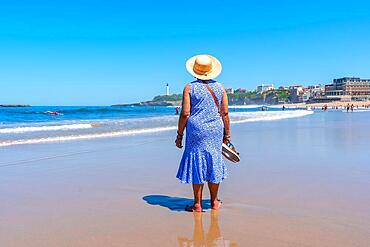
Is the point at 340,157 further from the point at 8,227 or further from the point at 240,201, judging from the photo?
the point at 8,227

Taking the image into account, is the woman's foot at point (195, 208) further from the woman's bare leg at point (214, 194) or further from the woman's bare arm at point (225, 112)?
the woman's bare arm at point (225, 112)

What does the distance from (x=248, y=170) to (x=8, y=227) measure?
423 centimetres

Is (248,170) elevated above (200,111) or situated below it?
below

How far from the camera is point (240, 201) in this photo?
4.73 meters

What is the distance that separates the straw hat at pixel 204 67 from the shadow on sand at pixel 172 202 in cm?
154

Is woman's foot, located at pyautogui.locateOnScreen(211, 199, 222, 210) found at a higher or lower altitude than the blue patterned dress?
lower

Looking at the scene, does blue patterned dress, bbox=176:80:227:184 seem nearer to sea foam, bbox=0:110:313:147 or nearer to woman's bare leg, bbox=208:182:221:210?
woman's bare leg, bbox=208:182:221:210

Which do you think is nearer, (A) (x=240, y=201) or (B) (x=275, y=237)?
(B) (x=275, y=237)

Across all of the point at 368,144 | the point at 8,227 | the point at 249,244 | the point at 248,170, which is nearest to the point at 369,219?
the point at 249,244

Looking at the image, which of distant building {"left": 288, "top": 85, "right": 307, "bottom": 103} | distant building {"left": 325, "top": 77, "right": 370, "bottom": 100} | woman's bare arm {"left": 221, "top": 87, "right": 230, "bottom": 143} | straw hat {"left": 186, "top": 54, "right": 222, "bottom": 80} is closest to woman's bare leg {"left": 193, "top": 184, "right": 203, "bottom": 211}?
woman's bare arm {"left": 221, "top": 87, "right": 230, "bottom": 143}

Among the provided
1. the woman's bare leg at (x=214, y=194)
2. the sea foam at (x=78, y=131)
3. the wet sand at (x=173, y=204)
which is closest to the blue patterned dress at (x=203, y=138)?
the woman's bare leg at (x=214, y=194)

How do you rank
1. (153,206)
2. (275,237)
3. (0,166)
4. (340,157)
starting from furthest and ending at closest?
(340,157) < (0,166) < (153,206) < (275,237)

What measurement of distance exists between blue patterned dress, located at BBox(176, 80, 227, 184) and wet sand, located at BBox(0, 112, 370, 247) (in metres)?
0.45

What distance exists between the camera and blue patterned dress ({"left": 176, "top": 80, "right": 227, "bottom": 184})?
13.7ft
